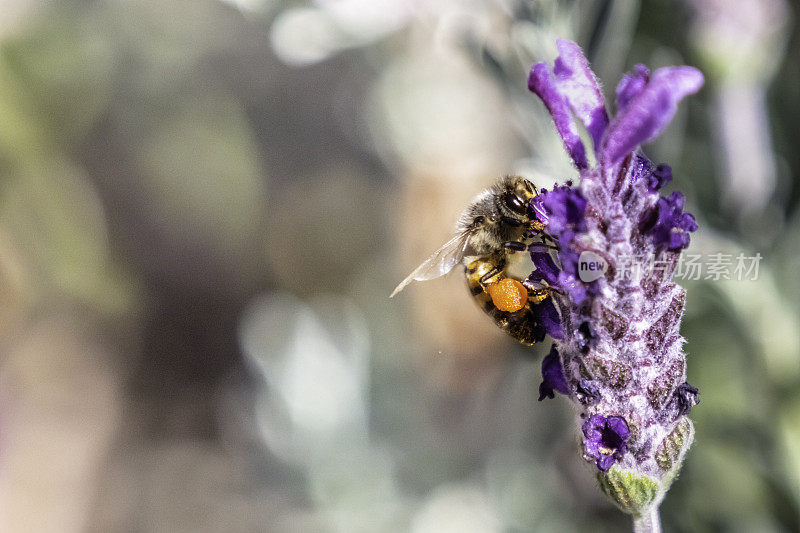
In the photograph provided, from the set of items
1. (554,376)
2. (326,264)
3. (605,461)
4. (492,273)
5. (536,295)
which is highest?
(326,264)

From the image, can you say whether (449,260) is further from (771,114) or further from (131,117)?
(131,117)

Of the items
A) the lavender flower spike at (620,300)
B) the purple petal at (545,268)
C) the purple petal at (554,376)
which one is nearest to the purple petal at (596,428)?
the lavender flower spike at (620,300)

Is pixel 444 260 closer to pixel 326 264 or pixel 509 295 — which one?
pixel 509 295

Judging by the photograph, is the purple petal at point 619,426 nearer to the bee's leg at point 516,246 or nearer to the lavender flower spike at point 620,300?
the lavender flower spike at point 620,300

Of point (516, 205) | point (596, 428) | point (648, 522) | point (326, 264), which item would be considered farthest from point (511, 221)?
point (326, 264)

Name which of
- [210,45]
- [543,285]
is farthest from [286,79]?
[543,285]

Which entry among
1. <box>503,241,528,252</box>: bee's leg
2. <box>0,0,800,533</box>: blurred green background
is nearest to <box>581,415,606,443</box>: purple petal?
<box>503,241,528,252</box>: bee's leg
